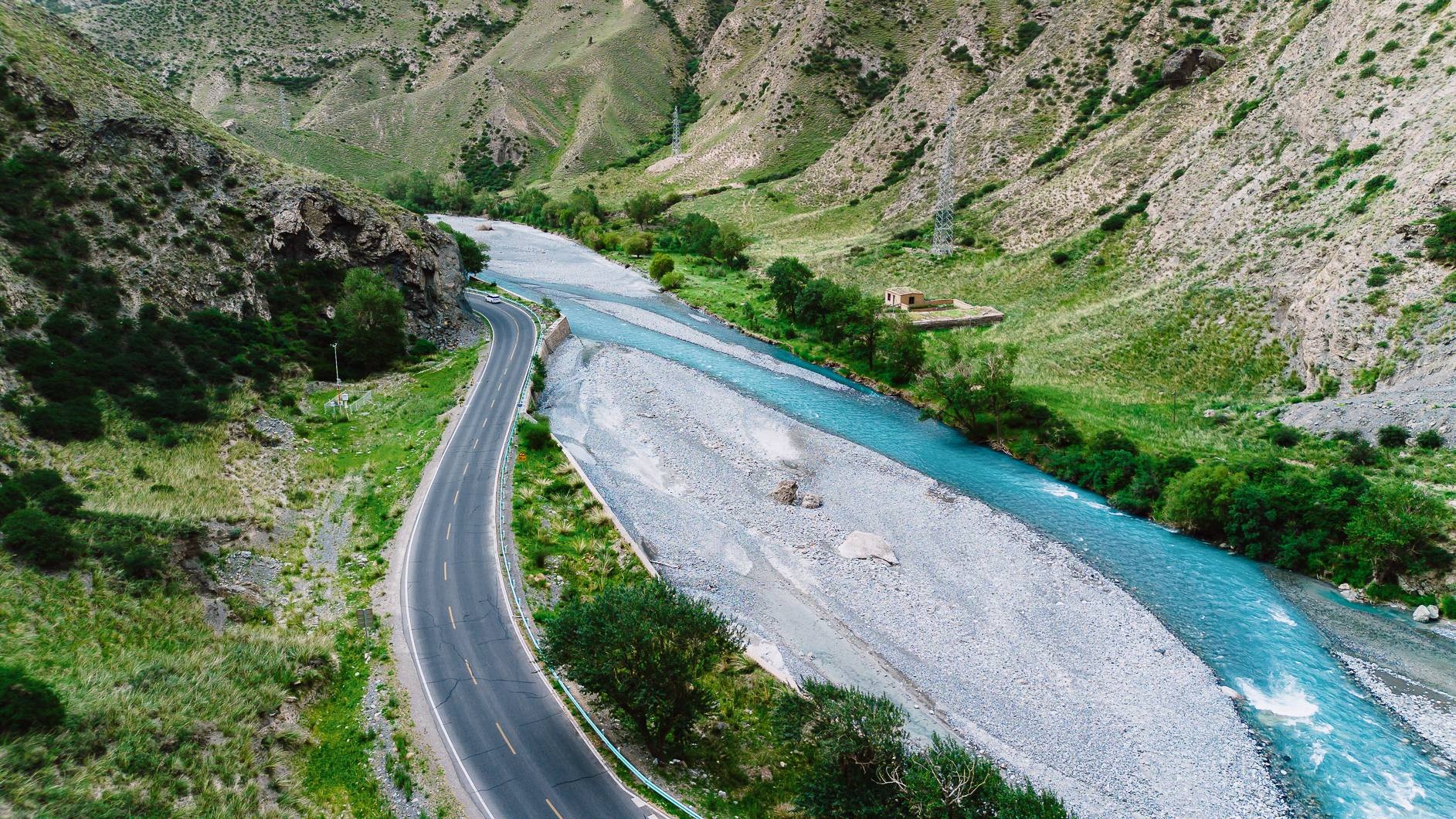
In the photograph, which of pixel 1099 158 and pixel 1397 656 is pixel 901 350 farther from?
pixel 1099 158

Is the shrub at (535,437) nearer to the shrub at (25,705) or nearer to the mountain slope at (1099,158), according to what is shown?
the shrub at (25,705)

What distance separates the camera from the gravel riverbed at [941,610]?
93.4 feet

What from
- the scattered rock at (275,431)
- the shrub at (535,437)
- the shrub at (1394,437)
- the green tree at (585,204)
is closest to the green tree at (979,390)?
the shrub at (1394,437)

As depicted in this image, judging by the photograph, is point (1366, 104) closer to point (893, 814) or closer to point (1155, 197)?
point (1155, 197)

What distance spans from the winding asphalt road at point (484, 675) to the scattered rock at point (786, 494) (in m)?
17.1

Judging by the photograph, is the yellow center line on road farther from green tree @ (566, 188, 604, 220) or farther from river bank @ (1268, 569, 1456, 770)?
green tree @ (566, 188, 604, 220)

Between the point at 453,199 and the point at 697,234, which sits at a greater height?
the point at 697,234

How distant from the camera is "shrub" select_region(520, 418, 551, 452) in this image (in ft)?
170

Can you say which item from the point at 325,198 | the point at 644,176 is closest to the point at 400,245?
the point at 325,198

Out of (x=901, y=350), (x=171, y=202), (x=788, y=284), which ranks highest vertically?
(x=788, y=284)

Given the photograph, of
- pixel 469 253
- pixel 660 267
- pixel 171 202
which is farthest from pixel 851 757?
pixel 660 267

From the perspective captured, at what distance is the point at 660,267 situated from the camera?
371 ft

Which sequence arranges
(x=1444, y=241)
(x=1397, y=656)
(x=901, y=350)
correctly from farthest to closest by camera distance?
1. (x=901, y=350)
2. (x=1444, y=241)
3. (x=1397, y=656)

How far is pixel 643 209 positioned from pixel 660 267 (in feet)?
105
